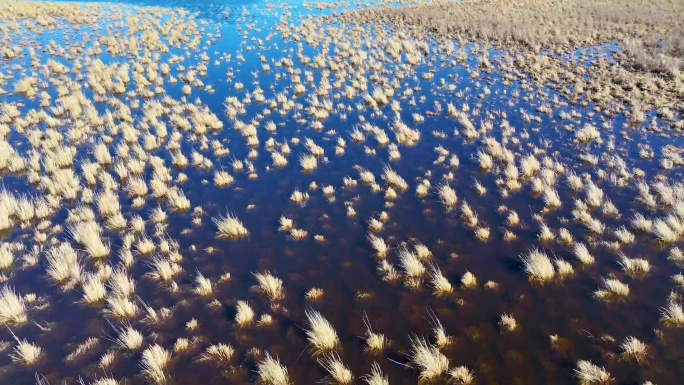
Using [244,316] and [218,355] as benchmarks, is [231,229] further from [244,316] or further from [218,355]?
[218,355]

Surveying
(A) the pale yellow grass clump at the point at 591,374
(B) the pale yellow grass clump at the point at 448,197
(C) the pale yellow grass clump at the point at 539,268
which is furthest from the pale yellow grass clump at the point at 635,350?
(B) the pale yellow grass clump at the point at 448,197

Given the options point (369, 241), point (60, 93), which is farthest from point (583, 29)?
point (60, 93)

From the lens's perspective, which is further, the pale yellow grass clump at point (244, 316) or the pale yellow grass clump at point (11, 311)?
the pale yellow grass clump at point (11, 311)

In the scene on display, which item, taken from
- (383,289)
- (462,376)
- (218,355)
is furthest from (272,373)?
(462,376)

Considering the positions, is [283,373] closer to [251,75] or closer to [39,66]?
[251,75]

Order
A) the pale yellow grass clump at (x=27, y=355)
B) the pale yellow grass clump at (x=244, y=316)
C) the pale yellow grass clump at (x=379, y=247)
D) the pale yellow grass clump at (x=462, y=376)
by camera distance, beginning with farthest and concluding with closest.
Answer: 1. the pale yellow grass clump at (x=379, y=247)
2. the pale yellow grass clump at (x=244, y=316)
3. the pale yellow grass clump at (x=27, y=355)
4. the pale yellow grass clump at (x=462, y=376)

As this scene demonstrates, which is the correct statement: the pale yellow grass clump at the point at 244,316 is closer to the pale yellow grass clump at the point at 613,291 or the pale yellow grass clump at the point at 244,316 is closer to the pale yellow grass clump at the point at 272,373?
the pale yellow grass clump at the point at 272,373

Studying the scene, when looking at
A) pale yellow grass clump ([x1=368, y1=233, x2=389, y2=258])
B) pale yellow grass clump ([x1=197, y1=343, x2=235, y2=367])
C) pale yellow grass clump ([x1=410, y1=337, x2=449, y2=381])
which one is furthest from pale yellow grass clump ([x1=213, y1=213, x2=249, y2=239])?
pale yellow grass clump ([x1=410, y1=337, x2=449, y2=381])

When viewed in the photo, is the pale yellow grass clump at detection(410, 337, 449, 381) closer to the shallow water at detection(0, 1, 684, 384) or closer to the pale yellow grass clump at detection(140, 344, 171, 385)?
the shallow water at detection(0, 1, 684, 384)

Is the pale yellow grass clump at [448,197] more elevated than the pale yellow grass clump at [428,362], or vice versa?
the pale yellow grass clump at [448,197]

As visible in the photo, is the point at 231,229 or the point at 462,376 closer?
the point at 462,376
